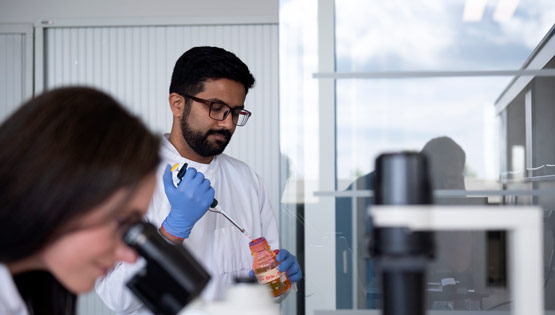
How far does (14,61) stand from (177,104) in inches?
72.5

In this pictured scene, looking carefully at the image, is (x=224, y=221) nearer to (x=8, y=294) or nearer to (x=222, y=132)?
(x=222, y=132)

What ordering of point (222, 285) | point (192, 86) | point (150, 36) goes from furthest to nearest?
1. point (150, 36)
2. point (192, 86)
3. point (222, 285)

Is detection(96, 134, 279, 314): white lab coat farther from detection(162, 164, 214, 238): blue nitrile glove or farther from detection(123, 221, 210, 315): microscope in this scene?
detection(123, 221, 210, 315): microscope

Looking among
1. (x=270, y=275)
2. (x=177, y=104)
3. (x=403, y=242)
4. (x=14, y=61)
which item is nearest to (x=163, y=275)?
(x=403, y=242)

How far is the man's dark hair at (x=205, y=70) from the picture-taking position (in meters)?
2.08

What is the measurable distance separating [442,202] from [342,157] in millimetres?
315

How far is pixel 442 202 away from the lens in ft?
5.92

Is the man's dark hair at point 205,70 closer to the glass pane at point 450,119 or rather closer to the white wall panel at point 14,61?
the glass pane at point 450,119

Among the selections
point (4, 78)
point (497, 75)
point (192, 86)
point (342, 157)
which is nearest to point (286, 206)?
point (342, 157)

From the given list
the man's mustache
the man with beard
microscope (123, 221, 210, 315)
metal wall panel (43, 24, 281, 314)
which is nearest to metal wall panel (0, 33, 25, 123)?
metal wall panel (43, 24, 281, 314)

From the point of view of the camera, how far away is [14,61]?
139 inches

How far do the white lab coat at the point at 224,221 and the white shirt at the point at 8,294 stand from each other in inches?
33.3

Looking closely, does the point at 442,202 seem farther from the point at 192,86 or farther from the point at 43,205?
the point at 43,205

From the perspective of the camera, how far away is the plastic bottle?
5.60 ft
